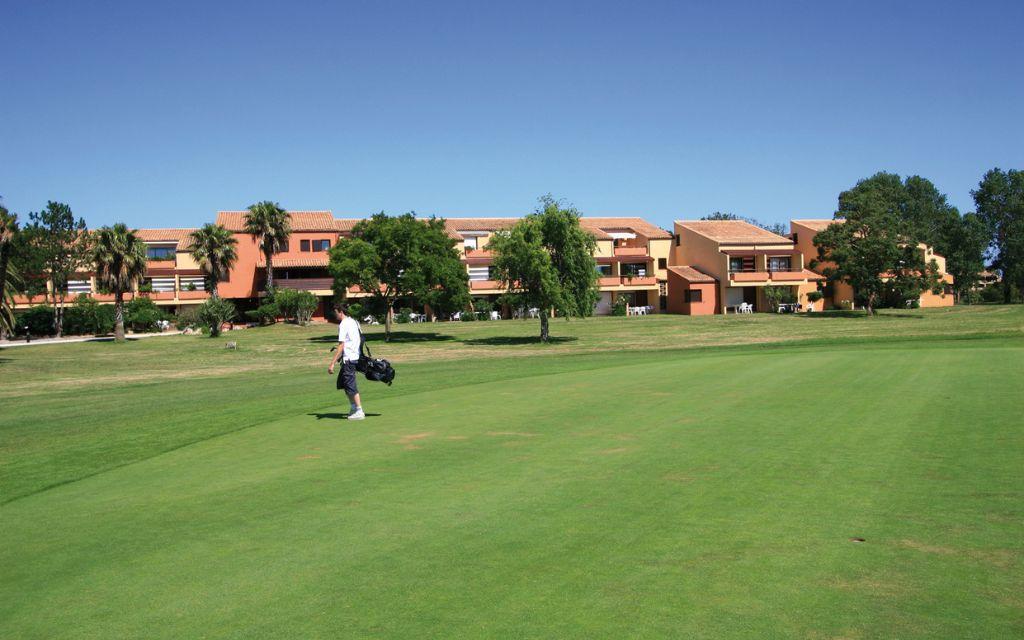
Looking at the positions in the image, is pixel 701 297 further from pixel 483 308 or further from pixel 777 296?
pixel 483 308

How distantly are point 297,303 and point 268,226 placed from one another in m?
7.10

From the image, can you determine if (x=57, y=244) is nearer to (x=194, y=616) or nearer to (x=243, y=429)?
(x=243, y=429)

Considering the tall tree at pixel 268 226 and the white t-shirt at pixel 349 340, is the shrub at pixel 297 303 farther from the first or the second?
the white t-shirt at pixel 349 340

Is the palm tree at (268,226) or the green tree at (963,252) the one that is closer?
the palm tree at (268,226)

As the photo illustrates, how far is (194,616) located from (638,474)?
17.7ft

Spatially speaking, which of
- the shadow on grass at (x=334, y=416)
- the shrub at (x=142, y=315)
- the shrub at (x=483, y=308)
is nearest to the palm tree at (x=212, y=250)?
the shrub at (x=142, y=315)

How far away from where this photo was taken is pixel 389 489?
9539mm

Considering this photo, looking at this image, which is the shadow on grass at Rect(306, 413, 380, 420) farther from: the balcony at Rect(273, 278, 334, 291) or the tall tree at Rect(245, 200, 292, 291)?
the balcony at Rect(273, 278, 334, 291)

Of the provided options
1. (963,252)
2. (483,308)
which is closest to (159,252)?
(483,308)

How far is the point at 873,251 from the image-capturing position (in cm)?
6712

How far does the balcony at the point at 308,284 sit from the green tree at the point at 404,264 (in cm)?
2361

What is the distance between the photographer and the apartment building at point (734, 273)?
79.2 m

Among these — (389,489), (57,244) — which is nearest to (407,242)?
(57,244)

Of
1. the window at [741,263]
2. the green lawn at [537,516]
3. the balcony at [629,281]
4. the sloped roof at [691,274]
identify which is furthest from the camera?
the balcony at [629,281]
